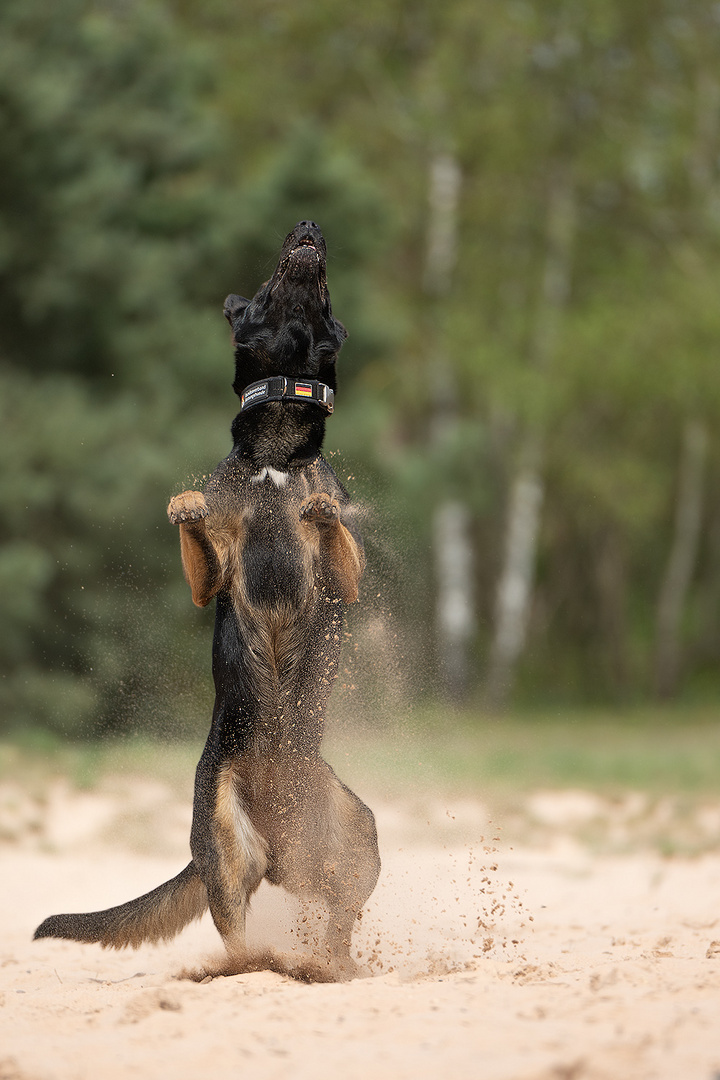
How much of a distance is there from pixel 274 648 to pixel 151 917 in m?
1.08

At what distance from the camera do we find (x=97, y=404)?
42.4 ft

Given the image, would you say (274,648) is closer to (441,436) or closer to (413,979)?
(413,979)

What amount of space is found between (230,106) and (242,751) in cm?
1618

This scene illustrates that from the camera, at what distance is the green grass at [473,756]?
5059 millimetres

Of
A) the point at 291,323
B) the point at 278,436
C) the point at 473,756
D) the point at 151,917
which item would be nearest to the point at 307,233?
the point at 291,323

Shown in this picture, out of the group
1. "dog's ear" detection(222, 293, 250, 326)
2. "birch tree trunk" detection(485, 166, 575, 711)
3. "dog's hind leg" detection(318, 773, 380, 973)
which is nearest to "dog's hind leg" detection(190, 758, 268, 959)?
"dog's hind leg" detection(318, 773, 380, 973)

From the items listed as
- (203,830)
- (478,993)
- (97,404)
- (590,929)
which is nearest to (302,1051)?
(478,993)

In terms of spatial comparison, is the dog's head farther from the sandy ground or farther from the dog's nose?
the sandy ground

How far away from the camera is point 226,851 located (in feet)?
11.5

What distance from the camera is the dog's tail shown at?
3.83 m

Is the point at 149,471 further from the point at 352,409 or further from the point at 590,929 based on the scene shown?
the point at 590,929

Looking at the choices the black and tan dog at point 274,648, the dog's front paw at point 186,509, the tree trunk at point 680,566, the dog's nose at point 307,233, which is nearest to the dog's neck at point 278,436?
the black and tan dog at point 274,648

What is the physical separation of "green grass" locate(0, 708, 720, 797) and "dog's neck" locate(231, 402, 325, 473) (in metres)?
1.13

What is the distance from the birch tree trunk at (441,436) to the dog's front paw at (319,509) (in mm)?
12899
